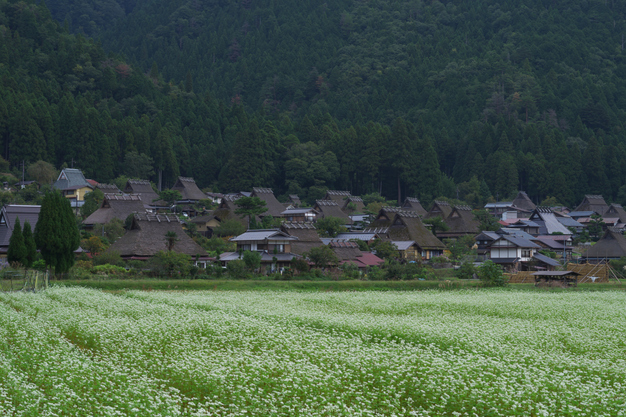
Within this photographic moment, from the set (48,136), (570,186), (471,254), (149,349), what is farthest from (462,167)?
(149,349)

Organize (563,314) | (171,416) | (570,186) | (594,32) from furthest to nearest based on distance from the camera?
(594,32) → (570,186) → (563,314) → (171,416)

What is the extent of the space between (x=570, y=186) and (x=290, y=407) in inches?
2863

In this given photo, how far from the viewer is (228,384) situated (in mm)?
8805

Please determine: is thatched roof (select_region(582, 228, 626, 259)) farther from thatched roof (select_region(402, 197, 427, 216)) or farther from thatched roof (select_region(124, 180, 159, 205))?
thatched roof (select_region(124, 180, 159, 205))

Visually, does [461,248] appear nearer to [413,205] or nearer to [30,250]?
[413,205]

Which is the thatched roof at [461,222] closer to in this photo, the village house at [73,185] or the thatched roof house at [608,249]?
the thatched roof house at [608,249]

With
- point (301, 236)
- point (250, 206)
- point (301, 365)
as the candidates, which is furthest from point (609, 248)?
point (301, 365)

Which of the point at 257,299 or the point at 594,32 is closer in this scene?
the point at 257,299

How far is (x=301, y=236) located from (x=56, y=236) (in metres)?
17.1

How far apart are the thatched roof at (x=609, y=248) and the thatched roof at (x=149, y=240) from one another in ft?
89.0

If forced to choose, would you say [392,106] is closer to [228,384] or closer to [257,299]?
[257,299]

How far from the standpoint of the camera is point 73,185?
56.9 metres

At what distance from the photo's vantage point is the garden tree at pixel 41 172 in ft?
192

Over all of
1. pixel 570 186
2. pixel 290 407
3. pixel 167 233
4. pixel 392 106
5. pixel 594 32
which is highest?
pixel 594 32
